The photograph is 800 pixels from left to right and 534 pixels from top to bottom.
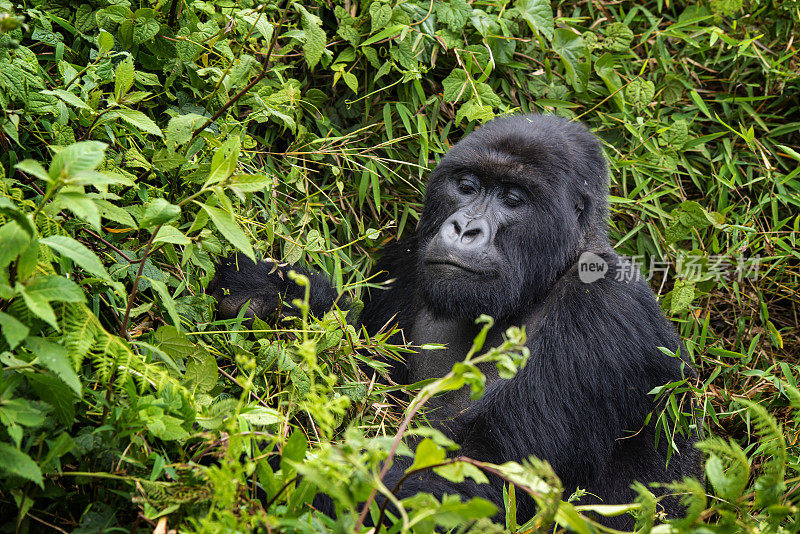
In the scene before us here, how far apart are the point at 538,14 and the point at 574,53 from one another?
335 millimetres

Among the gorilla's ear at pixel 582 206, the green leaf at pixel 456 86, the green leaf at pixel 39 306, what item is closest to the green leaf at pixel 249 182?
the green leaf at pixel 39 306

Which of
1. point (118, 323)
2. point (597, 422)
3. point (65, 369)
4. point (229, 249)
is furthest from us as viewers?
point (597, 422)

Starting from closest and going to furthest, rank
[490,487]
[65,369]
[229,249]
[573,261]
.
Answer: [65,369]
[490,487]
[229,249]
[573,261]

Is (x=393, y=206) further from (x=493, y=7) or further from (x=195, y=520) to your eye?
(x=195, y=520)

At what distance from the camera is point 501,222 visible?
10.7ft

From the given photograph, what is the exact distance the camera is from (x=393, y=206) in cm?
421

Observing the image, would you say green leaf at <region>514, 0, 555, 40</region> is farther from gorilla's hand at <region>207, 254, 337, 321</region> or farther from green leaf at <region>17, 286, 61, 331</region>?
green leaf at <region>17, 286, 61, 331</region>

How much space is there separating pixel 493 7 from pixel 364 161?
1.13m

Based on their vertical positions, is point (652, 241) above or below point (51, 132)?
below

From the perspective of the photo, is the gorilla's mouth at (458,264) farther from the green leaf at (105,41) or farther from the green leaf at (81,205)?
the green leaf at (81,205)

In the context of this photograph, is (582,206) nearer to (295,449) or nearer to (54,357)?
(295,449)

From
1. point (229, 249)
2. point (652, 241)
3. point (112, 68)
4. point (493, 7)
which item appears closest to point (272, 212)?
point (229, 249)

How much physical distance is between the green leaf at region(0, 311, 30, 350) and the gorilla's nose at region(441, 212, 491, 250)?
70.4 inches

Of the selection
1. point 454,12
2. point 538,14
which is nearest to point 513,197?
point 454,12
